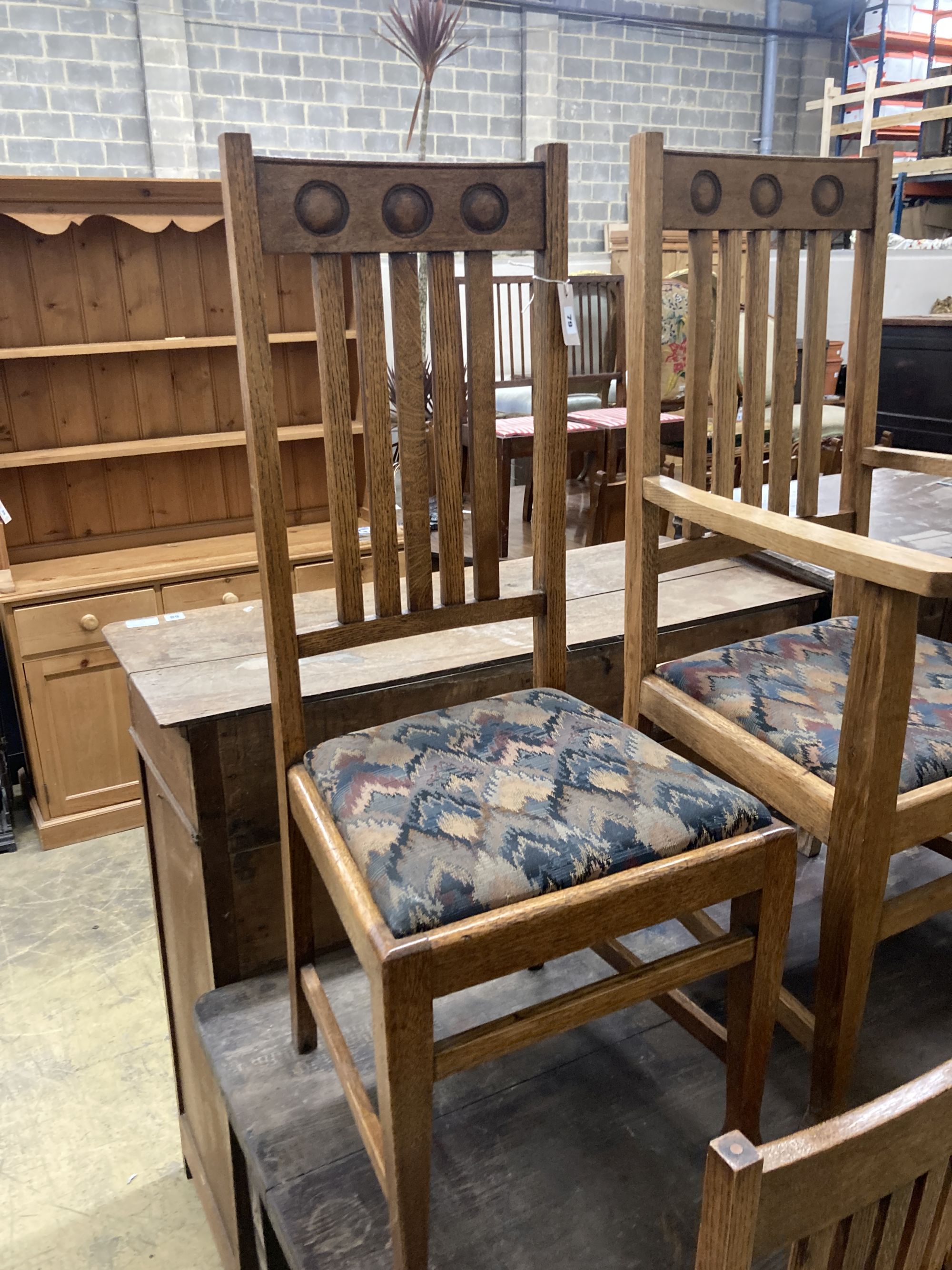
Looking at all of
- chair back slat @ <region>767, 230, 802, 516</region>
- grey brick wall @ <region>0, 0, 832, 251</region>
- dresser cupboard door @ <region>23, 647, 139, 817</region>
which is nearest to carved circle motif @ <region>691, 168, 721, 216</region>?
chair back slat @ <region>767, 230, 802, 516</region>

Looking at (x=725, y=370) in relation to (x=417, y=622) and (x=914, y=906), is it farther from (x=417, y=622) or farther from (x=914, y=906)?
(x=914, y=906)

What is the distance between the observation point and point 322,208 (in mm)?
958

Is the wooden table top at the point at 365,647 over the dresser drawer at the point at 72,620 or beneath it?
over

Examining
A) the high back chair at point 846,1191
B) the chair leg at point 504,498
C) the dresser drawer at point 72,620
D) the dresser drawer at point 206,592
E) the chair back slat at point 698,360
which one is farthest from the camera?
the chair leg at point 504,498

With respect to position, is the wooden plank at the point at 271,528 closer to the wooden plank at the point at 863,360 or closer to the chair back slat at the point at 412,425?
the chair back slat at the point at 412,425

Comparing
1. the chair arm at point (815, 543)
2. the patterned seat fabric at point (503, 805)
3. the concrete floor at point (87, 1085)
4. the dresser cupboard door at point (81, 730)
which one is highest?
the chair arm at point (815, 543)

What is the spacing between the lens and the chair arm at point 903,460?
1360 millimetres

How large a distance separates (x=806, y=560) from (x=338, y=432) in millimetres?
497

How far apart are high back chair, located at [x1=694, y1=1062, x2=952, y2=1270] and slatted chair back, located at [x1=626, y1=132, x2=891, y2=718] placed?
0.83 meters

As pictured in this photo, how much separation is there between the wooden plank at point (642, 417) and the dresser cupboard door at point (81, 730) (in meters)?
1.67

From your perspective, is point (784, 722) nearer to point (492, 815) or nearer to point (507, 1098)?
point (492, 815)

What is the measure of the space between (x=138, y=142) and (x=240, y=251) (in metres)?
4.85

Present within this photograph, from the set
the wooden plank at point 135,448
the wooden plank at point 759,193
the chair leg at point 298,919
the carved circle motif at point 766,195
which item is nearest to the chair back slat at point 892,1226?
the chair leg at point 298,919

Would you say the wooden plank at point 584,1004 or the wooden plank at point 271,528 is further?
the wooden plank at point 271,528
